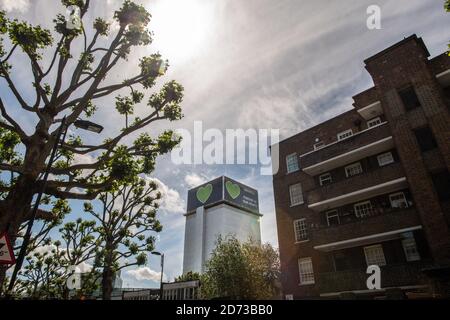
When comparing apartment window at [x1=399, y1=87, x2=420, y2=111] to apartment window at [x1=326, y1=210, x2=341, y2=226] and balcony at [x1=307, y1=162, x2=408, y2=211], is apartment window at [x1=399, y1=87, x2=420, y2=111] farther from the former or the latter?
apartment window at [x1=326, y1=210, x2=341, y2=226]

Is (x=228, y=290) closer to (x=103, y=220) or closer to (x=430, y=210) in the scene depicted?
(x=103, y=220)

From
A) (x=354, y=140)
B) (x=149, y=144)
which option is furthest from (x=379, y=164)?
(x=149, y=144)

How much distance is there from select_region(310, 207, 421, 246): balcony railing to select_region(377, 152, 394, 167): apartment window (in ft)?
12.5

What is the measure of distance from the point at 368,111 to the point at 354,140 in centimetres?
336

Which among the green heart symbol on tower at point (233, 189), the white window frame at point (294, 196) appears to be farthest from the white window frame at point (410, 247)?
the green heart symbol on tower at point (233, 189)

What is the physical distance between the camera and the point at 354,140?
76.5ft

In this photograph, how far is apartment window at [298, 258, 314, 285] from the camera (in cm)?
2370

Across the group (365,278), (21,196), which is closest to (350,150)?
(365,278)

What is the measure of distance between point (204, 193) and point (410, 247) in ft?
296

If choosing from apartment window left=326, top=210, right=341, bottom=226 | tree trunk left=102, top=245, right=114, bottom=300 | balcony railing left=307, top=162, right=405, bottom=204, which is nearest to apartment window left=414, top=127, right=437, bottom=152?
balcony railing left=307, top=162, right=405, bottom=204

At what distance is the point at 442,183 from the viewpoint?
745 inches

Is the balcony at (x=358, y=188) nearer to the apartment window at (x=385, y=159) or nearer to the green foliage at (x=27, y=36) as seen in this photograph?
the apartment window at (x=385, y=159)

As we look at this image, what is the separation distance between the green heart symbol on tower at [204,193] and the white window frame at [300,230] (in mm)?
78872

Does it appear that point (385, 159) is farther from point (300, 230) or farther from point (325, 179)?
point (300, 230)
